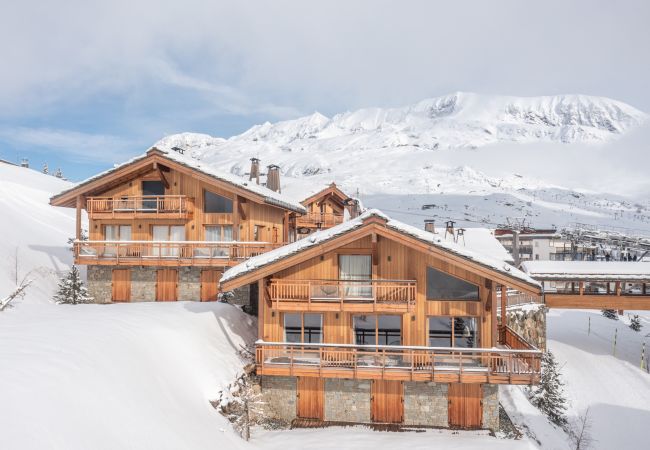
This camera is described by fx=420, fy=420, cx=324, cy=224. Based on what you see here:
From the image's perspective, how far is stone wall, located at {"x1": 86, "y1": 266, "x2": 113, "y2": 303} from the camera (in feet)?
81.6

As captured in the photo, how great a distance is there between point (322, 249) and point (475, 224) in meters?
89.8

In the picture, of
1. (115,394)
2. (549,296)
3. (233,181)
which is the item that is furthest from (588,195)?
(115,394)

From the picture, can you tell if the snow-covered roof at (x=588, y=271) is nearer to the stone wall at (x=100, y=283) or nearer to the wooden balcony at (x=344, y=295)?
the wooden balcony at (x=344, y=295)

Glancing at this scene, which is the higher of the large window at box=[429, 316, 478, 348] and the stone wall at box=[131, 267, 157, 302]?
the stone wall at box=[131, 267, 157, 302]

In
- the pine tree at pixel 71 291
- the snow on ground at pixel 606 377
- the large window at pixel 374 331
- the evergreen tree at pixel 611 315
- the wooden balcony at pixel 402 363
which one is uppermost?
the pine tree at pixel 71 291

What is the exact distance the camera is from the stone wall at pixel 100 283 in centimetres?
2488

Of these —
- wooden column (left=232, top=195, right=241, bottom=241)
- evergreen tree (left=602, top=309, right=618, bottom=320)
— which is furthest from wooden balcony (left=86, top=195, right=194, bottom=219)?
evergreen tree (left=602, top=309, right=618, bottom=320)

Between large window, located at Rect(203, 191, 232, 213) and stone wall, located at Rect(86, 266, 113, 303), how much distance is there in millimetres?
6716

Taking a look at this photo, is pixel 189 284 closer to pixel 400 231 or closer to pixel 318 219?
pixel 400 231

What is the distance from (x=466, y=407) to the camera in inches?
642

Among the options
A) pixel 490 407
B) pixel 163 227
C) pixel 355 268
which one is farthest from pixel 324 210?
pixel 490 407

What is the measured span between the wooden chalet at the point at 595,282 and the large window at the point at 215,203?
2208 centimetres

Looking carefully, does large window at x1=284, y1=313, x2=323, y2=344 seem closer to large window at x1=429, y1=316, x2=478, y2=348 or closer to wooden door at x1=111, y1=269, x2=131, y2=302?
large window at x1=429, y1=316, x2=478, y2=348

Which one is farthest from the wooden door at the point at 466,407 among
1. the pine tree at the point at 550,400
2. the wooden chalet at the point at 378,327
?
the pine tree at the point at 550,400
